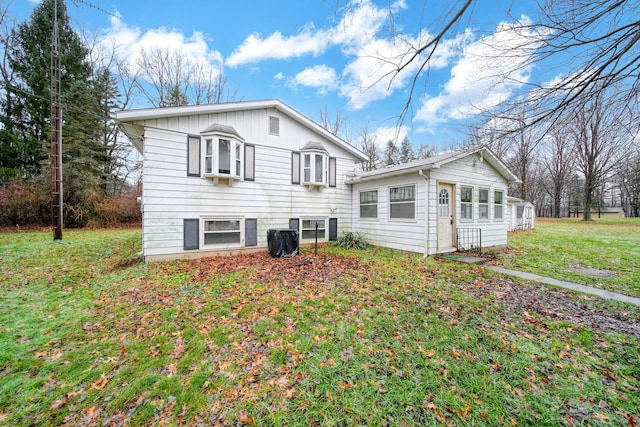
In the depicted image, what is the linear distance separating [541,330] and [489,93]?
3351 millimetres

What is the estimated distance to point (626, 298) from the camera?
4.45 metres

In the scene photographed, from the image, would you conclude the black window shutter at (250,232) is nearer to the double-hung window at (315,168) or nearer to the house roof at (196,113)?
the double-hung window at (315,168)

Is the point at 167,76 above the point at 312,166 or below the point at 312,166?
above

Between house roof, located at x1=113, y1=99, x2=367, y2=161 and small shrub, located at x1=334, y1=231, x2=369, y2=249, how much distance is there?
3.74 metres

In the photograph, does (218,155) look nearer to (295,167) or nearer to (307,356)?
(295,167)

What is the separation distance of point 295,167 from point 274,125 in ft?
5.72

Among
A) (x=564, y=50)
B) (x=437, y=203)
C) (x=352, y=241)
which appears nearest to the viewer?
(x=564, y=50)

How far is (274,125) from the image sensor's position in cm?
912

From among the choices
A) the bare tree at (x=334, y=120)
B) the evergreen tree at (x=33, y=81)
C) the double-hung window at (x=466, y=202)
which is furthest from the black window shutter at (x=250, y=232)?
the evergreen tree at (x=33, y=81)

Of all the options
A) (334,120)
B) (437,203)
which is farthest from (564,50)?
(334,120)

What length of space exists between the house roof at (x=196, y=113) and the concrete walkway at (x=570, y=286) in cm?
708

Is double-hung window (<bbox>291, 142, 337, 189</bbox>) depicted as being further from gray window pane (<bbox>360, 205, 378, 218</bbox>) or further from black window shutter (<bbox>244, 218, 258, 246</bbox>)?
black window shutter (<bbox>244, 218, 258, 246</bbox>)

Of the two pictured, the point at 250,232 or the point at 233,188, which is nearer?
the point at 233,188

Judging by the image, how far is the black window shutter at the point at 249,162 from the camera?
334 inches
